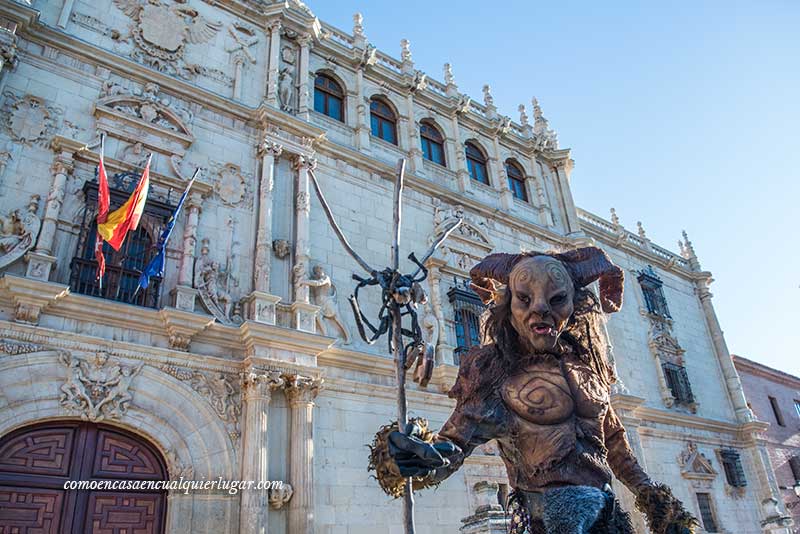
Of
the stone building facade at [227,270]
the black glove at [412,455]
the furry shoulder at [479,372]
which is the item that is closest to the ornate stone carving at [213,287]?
the stone building facade at [227,270]

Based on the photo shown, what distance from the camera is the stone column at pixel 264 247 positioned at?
30.5 ft

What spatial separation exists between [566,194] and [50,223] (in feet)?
45.6

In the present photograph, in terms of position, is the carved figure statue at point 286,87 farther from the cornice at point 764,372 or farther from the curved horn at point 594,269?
the cornice at point 764,372

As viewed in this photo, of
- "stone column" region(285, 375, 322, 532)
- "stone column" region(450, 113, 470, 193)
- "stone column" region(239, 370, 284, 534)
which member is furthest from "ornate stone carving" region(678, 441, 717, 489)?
"stone column" region(239, 370, 284, 534)

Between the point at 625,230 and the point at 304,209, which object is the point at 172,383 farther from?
the point at 625,230

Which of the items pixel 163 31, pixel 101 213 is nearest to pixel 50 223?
Answer: pixel 101 213

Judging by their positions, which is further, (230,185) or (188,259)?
(230,185)

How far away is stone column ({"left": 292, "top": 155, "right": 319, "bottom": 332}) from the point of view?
9.71 m

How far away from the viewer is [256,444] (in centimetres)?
821

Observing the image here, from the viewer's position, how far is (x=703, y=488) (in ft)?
50.9

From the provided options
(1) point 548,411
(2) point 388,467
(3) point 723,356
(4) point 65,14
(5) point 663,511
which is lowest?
(5) point 663,511

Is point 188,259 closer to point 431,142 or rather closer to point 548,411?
point 548,411

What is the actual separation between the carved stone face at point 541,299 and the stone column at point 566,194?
46.7ft

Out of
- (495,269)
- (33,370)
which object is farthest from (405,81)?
(495,269)
